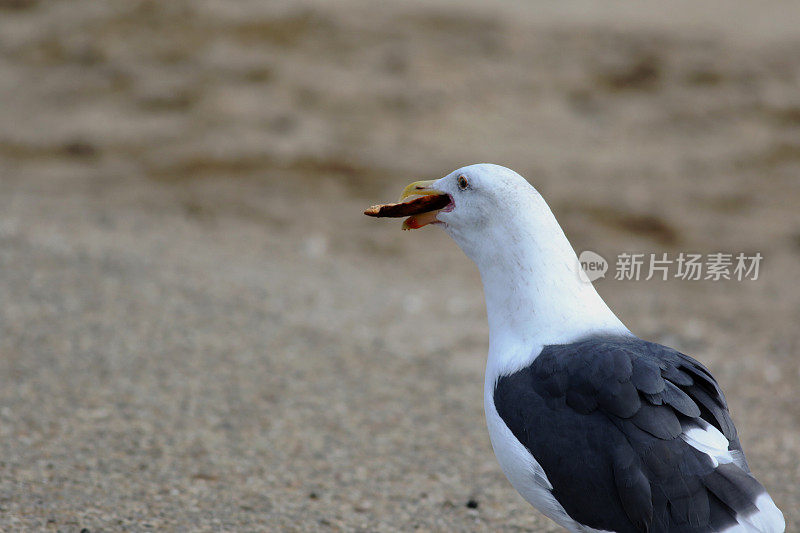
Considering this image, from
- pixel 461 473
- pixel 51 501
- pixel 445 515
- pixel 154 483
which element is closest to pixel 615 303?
pixel 461 473

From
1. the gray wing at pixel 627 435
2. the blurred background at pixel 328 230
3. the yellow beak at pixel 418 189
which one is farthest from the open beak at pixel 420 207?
the blurred background at pixel 328 230

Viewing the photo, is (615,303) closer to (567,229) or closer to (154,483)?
(567,229)

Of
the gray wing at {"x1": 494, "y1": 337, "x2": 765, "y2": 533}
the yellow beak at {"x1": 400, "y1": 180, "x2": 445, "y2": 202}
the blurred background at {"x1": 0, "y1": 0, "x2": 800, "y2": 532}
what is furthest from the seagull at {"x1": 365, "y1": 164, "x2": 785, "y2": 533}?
the blurred background at {"x1": 0, "y1": 0, "x2": 800, "y2": 532}

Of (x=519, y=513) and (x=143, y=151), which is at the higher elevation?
(x=143, y=151)

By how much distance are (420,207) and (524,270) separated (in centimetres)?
57

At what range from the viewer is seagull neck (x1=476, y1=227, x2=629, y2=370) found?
333cm

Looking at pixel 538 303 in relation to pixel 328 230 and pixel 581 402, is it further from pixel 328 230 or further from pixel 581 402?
pixel 328 230

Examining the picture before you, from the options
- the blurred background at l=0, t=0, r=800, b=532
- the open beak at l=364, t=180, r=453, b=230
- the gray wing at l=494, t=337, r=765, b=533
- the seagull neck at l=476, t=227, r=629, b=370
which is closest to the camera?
the gray wing at l=494, t=337, r=765, b=533

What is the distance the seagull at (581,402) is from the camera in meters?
2.84

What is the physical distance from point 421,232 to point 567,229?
1.67 metres

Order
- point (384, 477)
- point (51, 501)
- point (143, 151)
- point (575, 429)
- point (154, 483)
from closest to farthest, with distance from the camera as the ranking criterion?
1. point (575, 429)
2. point (51, 501)
3. point (154, 483)
4. point (384, 477)
5. point (143, 151)

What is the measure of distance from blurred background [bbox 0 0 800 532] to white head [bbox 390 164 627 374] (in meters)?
1.38

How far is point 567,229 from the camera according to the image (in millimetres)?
10234

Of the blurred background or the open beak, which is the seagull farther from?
the blurred background
